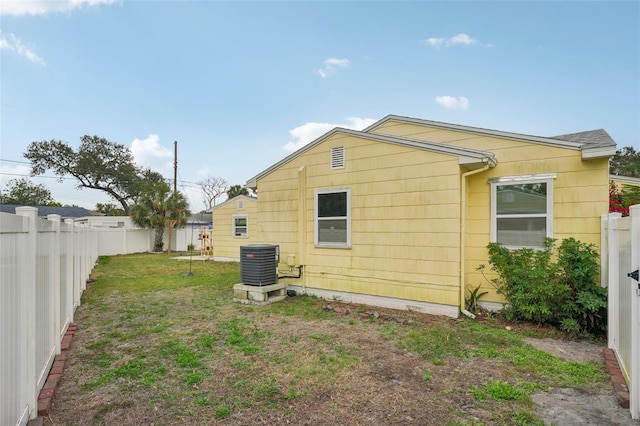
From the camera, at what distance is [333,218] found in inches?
280

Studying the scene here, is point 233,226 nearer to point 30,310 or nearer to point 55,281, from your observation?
point 55,281

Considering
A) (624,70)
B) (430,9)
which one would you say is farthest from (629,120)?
(430,9)

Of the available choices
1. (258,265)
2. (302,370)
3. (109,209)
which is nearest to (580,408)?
(302,370)

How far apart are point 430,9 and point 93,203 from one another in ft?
131

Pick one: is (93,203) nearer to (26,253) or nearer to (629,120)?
(26,253)

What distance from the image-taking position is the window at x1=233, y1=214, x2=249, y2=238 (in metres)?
15.1

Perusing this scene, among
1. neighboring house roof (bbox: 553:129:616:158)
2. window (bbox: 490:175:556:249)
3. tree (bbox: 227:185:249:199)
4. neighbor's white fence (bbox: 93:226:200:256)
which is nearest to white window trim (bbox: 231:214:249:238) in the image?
neighbor's white fence (bbox: 93:226:200:256)

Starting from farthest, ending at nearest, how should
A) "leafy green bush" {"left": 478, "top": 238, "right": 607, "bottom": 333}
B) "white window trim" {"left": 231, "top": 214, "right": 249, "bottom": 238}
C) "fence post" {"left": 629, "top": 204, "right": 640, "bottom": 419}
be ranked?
"white window trim" {"left": 231, "top": 214, "right": 249, "bottom": 238}, "leafy green bush" {"left": 478, "top": 238, "right": 607, "bottom": 333}, "fence post" {"left": 629, "top": 204, "right": 640, "bottom": 419}

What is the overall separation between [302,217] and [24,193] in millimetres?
40131

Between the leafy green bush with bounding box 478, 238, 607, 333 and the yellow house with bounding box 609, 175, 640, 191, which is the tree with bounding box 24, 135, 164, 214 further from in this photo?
the yellow house with bounding box 609, 175, 640, 191

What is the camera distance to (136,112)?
16.3m

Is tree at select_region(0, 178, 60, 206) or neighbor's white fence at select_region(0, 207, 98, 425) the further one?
tree at select_region(0, 178, 60, 206)

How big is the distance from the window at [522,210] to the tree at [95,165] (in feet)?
93.9

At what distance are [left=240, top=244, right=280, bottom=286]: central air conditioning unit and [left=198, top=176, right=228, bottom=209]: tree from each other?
36.9m
